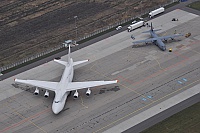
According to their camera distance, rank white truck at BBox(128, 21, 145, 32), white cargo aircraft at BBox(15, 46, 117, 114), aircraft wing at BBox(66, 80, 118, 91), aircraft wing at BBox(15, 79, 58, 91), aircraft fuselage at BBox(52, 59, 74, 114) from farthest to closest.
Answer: white truck at BBox(128, 21, 145, 32) → aircraft wing at BBox(15, 79, 58, 91) → aircraft wing at BBox(66, 80, 118, 91) → white cargo aircraft at BBox(15, 46, 117, 114) → aircraft fuselage at BBox(52, 59, 74, 114)

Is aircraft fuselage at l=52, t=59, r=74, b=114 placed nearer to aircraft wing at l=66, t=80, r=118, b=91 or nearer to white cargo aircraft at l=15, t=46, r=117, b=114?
white cargo aircraft at l=15, t=46, r=117, b=114

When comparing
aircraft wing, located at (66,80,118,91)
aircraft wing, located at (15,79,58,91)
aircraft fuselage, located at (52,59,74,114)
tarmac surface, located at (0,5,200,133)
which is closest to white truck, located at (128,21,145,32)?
tarmac surface, located at (0,5,200,133)

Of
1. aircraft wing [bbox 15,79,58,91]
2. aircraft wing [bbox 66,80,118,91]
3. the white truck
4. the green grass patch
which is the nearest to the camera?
the green grass patch

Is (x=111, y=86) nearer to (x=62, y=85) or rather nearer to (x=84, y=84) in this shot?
(x=84, y=84)

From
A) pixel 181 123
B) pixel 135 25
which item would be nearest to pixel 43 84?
pixel 181 123

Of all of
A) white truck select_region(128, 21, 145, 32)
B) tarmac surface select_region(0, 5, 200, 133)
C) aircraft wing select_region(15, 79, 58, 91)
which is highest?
white truck select_region(128, 21, 145, 32)

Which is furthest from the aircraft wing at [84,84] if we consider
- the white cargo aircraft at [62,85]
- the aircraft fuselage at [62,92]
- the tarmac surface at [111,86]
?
the tarmac surface at [111,86]

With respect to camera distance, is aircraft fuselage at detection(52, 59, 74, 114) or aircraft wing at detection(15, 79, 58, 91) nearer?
aircraft fuselage at detection(52, 59, 74, 114)
